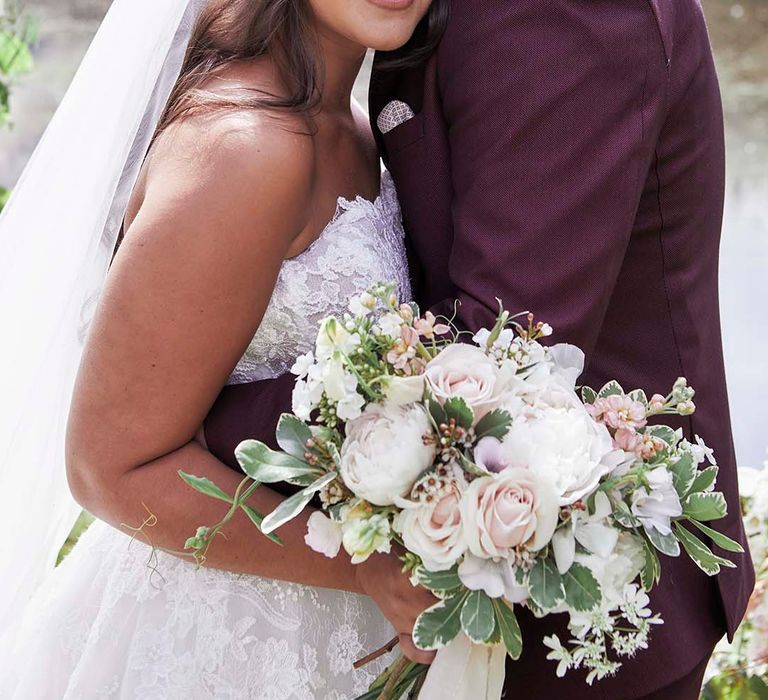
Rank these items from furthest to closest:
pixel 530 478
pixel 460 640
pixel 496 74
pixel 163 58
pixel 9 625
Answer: pixel 9 625
pixel 163 58
pixel 496 74
pixel 460 640
pixel 530 478

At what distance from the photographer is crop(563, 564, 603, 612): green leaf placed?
1.50 m

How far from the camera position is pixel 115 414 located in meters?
1.88

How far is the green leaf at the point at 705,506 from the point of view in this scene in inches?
64.5

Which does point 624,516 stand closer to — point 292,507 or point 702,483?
point 702,483

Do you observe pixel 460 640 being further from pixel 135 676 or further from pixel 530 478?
pixel 135 676

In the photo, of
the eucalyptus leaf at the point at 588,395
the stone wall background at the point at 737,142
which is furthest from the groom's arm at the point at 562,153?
the stone wall background at the point at 737,142

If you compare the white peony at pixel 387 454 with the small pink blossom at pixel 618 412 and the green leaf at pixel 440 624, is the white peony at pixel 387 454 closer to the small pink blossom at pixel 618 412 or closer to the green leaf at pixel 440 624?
the green leaf at pixel 440 624

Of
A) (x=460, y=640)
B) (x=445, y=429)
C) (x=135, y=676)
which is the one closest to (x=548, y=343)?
(x=445, y=429)

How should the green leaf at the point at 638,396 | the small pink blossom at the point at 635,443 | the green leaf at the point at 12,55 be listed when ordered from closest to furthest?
the small pink blossom at the point at 635,443 → the green leaf at the point at 638,396 → the green leaf at the point at 12,55

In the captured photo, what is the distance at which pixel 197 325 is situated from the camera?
1.85 meters

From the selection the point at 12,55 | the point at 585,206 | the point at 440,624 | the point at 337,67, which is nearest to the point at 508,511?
the point at 440,624

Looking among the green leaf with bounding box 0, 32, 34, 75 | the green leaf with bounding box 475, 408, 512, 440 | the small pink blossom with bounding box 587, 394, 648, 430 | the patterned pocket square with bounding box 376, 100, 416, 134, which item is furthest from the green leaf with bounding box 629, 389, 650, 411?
the green leaf with bounding box 0, 32, 34, 75

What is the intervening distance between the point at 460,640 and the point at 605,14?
1.00m

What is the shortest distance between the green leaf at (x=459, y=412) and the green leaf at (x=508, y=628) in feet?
0.80
